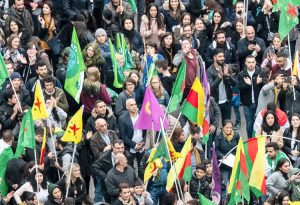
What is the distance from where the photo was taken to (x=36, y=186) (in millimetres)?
26750

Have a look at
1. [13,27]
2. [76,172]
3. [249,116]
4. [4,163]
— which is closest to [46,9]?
[13,27]

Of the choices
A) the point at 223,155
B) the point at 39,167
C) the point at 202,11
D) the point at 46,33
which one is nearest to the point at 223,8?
the point at 202,11

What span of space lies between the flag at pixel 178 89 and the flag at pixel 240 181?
2889 millimetres

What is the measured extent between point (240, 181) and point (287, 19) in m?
5.56

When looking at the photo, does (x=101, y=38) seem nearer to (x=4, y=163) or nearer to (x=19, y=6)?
(x=19, y=6)

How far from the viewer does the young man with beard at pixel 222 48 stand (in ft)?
104

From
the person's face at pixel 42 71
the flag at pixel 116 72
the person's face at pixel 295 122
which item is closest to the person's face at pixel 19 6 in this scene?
the flag at pixel 116 72

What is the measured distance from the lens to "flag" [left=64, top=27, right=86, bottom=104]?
96.1 feet

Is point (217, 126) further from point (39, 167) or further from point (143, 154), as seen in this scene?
point (39, 167)

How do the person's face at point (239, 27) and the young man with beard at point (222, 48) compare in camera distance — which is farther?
the person's face at point (239, 27)

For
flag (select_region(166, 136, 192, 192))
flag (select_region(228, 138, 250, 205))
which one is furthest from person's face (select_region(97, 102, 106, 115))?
flag (select_region(228, 138, 250, 205))

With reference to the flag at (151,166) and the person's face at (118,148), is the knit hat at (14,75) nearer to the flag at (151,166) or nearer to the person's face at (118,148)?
the person's face at (118,148)

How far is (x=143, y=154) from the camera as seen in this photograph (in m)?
28.5

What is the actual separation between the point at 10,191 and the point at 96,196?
1393 millimetres
